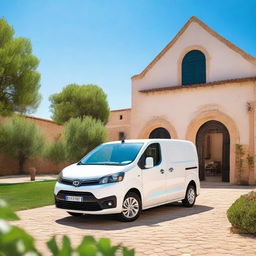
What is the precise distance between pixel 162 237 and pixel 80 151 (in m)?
23.5

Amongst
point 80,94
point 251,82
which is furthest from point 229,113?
point 80,94

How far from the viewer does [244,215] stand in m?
7.27

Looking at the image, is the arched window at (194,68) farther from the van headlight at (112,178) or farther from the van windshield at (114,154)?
the van headlight at (112,178)

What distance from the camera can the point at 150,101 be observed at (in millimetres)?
23016

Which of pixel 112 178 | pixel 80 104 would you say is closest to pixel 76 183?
pixel 112 178

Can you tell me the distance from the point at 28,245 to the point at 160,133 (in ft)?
73.1

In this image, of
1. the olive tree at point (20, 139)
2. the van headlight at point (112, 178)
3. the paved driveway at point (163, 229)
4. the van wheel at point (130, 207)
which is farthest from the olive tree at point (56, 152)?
the van headlight at point (112, 178)

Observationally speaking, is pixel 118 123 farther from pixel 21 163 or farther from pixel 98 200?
pixel 98 200

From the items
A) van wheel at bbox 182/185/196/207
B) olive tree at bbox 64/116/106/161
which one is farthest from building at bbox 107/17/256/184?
van wheel at bbox 182/185/196/207

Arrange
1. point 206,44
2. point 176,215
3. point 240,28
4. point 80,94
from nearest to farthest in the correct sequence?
point 176,215 < point 240,28 < point 206,44 < point 80,94

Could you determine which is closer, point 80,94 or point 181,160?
point 181,160

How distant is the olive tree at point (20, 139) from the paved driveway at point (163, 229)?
63.6ft

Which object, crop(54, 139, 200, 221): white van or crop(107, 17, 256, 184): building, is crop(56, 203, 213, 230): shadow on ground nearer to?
crop(54, 139, 200, 221): white van

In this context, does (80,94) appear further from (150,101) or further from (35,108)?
(150,101)
